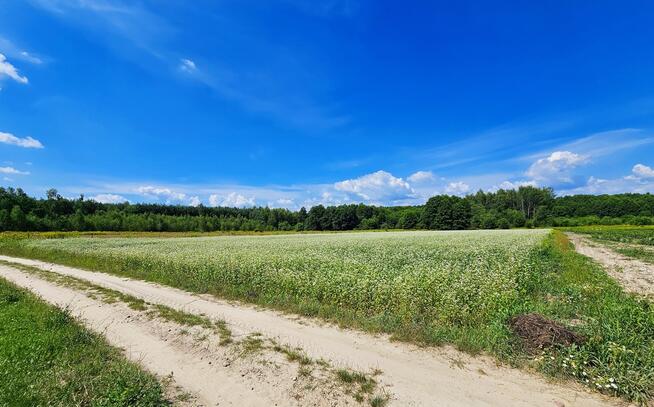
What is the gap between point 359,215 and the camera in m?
130

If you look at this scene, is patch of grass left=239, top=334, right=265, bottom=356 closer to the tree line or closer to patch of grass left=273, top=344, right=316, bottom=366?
patch of grass left=273, top=344, right=316, bottom=366

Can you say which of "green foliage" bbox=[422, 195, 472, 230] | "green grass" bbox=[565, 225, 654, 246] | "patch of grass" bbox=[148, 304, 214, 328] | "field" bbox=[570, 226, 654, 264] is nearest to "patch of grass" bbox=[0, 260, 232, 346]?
"patch of grass" bbox=[148, 304, 214, 328]

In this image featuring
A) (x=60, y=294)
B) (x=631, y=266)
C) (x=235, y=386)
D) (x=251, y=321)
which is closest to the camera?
(x=235, y=386)

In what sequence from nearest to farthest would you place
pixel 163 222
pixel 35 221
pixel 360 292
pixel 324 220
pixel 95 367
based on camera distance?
pixel 95 367
pixel 360 292
pixel 35 221
pixel 163 222
pixel 324 220

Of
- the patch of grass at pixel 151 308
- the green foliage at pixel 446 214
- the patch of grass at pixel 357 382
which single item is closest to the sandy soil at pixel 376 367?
the patch of grass at pixel 357 382

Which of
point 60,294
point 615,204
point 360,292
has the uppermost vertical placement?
point 615,204

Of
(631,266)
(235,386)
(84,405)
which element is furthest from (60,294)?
(631,266)

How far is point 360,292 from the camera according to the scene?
11.0 metres

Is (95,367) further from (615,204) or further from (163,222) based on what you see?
(615,204)

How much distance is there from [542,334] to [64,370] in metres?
10.0

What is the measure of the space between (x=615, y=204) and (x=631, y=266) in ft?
421

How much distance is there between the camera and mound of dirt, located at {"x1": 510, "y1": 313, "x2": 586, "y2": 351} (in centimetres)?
679

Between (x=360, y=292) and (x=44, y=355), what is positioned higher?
(x=360, y=292)

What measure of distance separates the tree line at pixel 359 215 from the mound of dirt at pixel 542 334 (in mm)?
111322
